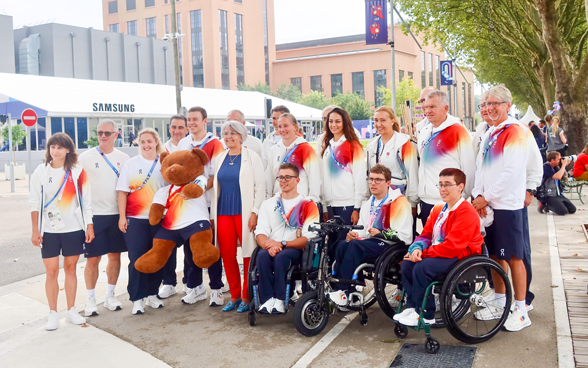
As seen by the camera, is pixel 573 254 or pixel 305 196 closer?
pixel 305 196

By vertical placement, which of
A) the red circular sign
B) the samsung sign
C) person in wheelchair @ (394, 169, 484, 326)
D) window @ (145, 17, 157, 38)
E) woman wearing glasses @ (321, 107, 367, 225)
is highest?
window @ (145, 17, 157, 38)

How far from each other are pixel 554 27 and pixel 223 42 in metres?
76.3

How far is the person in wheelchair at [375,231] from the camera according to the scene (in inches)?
205

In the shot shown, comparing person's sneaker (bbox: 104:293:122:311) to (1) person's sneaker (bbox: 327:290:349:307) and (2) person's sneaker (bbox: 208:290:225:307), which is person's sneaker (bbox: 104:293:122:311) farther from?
(1) person's sneaker (bbox: 327:290:349:307)

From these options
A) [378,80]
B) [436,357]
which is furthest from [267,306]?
[378,80]

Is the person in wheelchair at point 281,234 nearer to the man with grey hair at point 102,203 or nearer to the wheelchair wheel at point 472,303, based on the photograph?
the wheelchair wheel at point 472,303

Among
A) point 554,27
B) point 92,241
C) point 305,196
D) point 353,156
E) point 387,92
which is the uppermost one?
point 387,92

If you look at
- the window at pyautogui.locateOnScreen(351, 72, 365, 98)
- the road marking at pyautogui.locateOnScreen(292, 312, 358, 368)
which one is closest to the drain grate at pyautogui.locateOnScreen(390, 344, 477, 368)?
the road marking at pyautogui.locateOnScreen(292, 312, 358, 368)

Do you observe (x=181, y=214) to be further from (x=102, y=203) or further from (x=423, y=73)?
(x=423, y=73)

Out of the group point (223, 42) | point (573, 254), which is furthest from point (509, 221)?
point (223, 42)

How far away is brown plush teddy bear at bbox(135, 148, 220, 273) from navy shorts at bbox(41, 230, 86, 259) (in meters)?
0.61

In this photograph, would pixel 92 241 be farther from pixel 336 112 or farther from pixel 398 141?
pixel 398 141

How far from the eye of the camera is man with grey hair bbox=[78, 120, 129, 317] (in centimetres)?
595

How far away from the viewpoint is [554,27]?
15.9 metres
